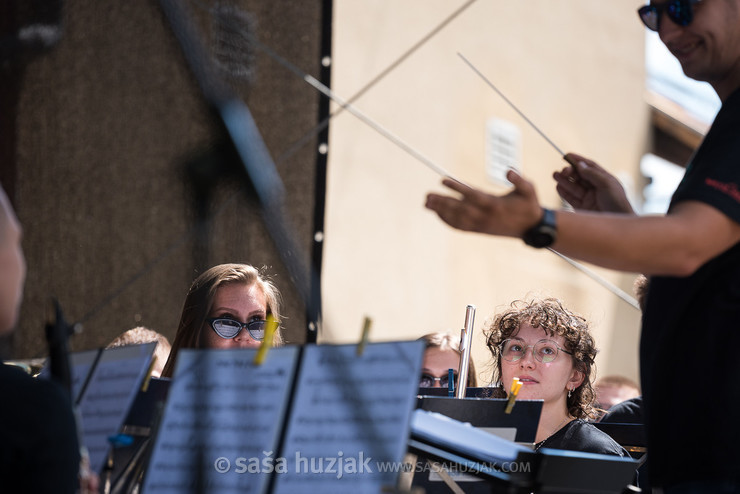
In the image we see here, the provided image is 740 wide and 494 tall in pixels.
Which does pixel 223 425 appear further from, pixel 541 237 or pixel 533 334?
pixel 533 334

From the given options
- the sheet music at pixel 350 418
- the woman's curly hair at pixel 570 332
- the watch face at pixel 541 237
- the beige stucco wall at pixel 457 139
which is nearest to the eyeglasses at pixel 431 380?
the woman's curly hair at pixel 570 332

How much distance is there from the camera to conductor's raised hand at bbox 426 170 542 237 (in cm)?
147

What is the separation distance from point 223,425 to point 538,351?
5.01ft

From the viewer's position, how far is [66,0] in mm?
3219

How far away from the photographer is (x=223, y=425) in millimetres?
1733

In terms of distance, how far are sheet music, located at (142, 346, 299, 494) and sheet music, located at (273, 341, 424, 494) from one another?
43 millimetres

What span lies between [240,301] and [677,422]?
1.57 metres

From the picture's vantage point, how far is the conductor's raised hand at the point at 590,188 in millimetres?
1933

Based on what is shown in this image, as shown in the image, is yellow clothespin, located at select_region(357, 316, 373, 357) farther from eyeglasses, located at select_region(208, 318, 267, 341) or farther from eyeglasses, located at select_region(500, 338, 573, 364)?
eyeglasses, located at select_region(500, 338, 573, 364)

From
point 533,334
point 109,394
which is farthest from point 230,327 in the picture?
point 533,334

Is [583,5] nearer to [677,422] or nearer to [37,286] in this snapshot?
[37,286]

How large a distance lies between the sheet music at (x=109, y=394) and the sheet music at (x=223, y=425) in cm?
19

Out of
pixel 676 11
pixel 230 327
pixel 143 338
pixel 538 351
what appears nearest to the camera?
pixel 676 11

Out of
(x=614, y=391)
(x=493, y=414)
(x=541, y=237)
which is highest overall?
(x=541, y=237)
